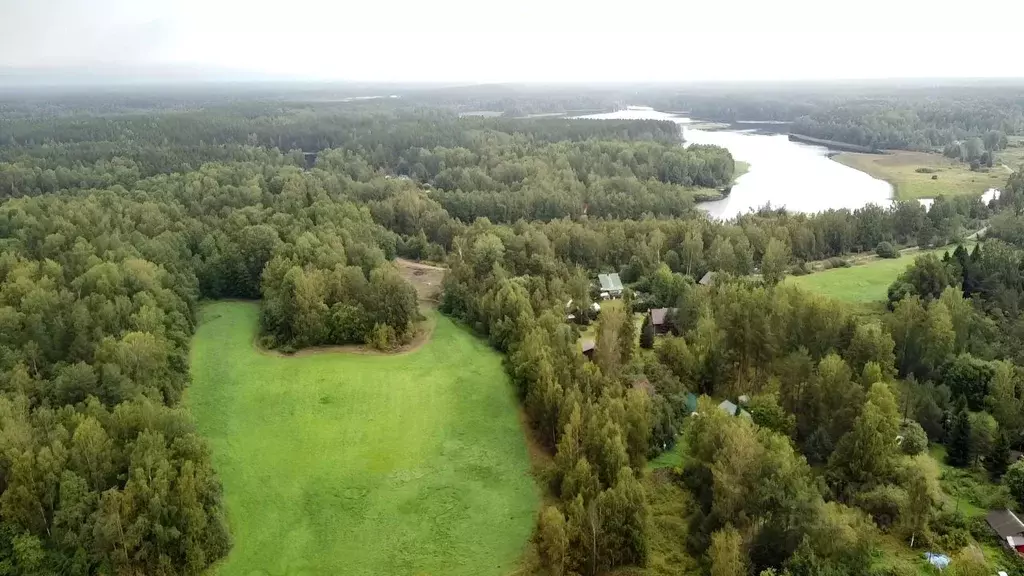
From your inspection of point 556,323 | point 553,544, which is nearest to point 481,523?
point 553,544

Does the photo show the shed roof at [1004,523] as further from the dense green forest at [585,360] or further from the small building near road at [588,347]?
the small building near road at [588,347]

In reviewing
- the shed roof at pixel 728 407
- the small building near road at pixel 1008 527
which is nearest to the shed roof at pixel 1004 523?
the small building near road at pixel 1008 527

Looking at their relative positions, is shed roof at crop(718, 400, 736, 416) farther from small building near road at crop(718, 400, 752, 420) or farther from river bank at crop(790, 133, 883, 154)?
river bank at crop(790, 133, 883, 154)

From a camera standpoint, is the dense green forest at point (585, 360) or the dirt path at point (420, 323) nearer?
the dense green forest at point (585, 360)

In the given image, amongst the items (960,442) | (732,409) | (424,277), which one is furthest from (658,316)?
(424,277)

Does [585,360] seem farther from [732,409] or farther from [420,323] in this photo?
[420,323]

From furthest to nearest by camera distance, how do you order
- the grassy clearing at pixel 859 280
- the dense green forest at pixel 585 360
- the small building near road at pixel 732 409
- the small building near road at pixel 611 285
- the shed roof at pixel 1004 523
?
the small building near road at pixel 611 285 < the grassy clearing at pixel 859 280 < the small building near road at pixel 732 409 < the shed roof at pixel 1004 523 < the dense green forest at pixel 585 360

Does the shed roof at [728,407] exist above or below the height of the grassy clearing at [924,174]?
below
